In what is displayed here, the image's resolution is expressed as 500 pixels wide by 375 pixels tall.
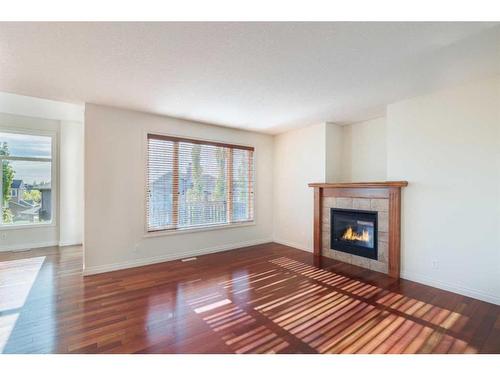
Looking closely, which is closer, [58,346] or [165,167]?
[58,346]

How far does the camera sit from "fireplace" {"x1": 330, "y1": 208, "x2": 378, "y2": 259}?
398cm

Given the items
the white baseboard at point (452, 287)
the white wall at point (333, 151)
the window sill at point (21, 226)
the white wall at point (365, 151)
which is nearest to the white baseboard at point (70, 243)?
the window sill at point (21, 226)

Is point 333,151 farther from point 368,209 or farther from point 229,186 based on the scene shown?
point 229,186

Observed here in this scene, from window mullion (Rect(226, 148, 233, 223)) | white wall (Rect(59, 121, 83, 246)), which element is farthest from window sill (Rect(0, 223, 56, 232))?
window mullion (Rect(226, 148, 233, 223))

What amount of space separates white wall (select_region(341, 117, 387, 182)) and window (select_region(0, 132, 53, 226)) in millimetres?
6522

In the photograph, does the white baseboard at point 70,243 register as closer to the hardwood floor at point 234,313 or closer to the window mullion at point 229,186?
the hardwood floor at point 234,313

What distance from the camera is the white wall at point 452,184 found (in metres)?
2.81

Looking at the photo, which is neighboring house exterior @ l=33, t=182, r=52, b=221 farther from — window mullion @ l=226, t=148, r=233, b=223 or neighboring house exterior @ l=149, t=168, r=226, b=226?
window mullion @ l=226, t=148, r=233, b=223

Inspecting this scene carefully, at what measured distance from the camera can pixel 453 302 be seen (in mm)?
2803

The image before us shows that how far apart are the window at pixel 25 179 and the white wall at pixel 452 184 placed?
697 centimetres

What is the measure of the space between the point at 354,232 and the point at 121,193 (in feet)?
13.2

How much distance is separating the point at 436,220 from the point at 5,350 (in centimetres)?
470
